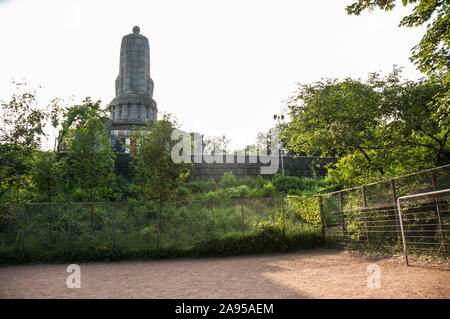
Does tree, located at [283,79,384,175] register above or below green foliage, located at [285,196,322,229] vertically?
above

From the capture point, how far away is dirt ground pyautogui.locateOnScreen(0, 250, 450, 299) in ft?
16.7

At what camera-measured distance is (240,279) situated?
668cm

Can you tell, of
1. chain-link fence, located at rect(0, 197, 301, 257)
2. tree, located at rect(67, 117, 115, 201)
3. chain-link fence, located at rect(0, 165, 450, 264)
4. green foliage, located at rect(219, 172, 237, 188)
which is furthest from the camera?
green foliage, located at rect(219, 172, 237, 188)

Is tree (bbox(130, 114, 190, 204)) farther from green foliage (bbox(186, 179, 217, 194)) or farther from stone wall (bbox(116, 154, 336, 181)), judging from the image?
stone wall (bbox(116, 154, 336, 181))

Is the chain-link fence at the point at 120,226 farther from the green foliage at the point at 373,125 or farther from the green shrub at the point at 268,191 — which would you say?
the green shrub at the point at 268,191

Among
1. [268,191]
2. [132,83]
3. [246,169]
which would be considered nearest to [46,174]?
[268,191]

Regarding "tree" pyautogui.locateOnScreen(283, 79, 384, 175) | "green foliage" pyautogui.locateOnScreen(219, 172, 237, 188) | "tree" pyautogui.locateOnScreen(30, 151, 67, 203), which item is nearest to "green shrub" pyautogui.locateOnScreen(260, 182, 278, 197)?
"green foliage" pyautogui.locateOnScreen(219, 172, 237, 188)

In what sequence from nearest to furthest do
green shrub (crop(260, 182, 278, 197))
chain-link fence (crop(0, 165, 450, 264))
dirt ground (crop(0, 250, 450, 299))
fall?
dirt ground (crop(0, 250, 450, 299)), chain-link fence (crop(0, 165, 450, 264)), green shrub (crop(260, 182, 278, 197))

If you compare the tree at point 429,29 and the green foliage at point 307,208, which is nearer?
the tree at point 429,29

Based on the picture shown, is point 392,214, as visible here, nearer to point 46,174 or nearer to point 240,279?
point 240,279

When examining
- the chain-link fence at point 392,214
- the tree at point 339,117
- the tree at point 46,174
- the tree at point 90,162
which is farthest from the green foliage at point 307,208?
the tree at point 46,174

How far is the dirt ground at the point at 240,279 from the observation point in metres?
5.09
